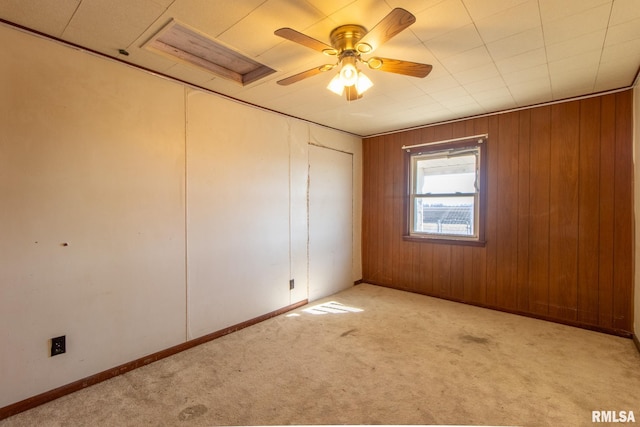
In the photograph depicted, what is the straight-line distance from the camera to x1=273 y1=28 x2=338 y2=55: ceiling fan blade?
154 cm

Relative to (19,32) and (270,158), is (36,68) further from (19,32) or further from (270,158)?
(270,158)

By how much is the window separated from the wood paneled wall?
116 millimetres

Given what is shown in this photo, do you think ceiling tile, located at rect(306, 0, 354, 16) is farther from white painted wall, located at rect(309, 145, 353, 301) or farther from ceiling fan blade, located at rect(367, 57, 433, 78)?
white painted wall, located at rect(309, 145, 353, 301)

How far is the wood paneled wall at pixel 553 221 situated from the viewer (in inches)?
116

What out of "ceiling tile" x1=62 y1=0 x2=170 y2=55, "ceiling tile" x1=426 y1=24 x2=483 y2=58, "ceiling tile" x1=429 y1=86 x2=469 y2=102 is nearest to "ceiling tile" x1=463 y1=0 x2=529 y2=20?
"ceiling tile" x1=426 y1=24 x2=483 y2=58

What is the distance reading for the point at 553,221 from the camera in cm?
327

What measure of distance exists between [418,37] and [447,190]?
2.49 metres

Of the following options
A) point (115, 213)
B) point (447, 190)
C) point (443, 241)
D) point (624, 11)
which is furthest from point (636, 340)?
point (115, 213)

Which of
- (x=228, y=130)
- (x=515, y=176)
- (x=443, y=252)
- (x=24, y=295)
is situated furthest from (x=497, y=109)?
(x=24, y=295)

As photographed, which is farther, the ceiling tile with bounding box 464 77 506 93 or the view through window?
the view through window

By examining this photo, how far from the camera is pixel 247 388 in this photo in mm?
2113

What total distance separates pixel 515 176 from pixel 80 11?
4.05 meters

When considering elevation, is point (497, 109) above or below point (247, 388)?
above

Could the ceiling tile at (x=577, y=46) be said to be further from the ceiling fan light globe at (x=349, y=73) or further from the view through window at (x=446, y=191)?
the view through window at (x=446, y=191)
